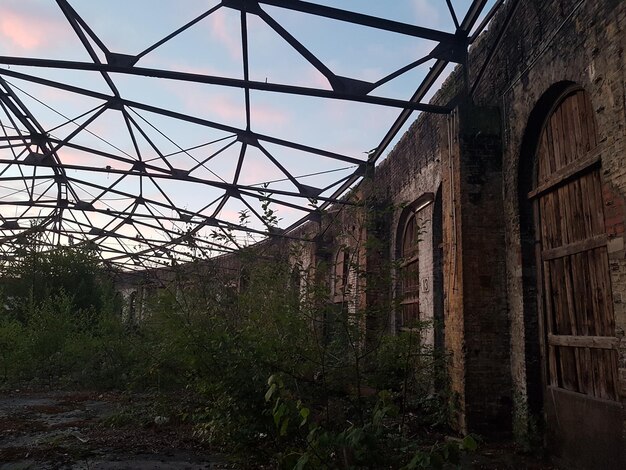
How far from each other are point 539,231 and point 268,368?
12.0ft

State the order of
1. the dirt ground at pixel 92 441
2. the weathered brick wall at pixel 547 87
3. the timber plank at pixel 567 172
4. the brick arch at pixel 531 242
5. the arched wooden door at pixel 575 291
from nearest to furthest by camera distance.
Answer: the weathered brick wall at pixel 547 87, the arched wooden door at pixel 575 291, the timber plank at pixel 567 172, the dirt ground at pixel 92 441, the brick arch at pixel 531 242

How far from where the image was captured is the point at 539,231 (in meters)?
5.99

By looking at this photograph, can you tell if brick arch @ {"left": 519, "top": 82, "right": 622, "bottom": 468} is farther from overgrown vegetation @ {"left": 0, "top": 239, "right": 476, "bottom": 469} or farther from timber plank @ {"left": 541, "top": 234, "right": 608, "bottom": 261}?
overgrown vegetation @ {"left": 0, "top": 239, "right": 476, "bottom": 469}

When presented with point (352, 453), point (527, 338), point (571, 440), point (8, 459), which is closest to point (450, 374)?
point (527, 338)

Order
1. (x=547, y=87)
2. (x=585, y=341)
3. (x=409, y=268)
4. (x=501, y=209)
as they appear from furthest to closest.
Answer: (x=409, y=268)
(x=501, y=209)
(x=547, y=87)
(x=585, y=341)

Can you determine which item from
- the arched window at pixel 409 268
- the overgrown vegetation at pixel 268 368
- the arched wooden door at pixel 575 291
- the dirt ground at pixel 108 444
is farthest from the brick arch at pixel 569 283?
the arched window at pixel 409 268

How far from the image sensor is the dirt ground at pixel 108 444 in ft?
17.0

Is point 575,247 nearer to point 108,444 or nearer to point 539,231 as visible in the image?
point 539,231

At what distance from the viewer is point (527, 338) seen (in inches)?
233

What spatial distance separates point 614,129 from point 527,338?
8.88ft

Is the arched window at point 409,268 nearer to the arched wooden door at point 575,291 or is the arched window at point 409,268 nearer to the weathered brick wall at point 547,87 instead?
the weathered brick wall at point 547,87

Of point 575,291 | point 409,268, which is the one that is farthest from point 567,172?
point 409,268

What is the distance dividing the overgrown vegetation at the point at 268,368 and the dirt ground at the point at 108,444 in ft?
0.76

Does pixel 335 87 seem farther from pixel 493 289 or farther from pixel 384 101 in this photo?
pixel 493 289
